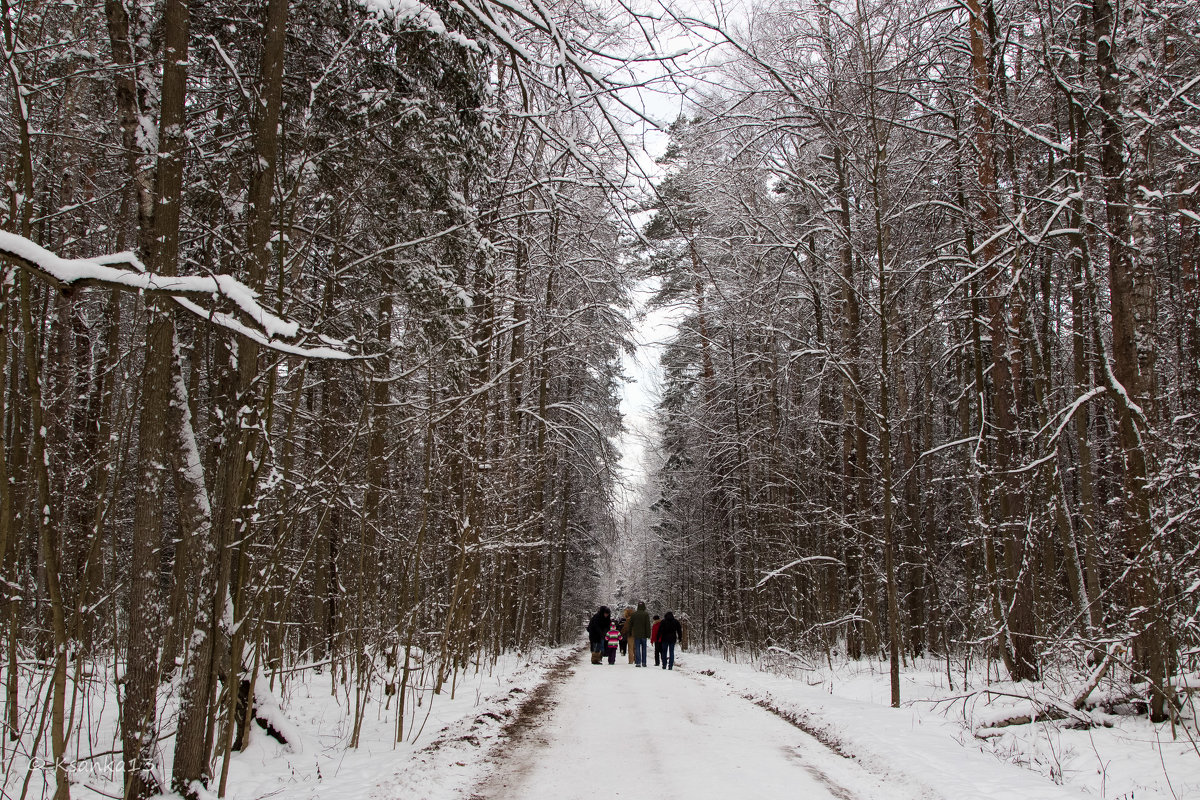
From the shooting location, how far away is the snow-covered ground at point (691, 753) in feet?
15.2

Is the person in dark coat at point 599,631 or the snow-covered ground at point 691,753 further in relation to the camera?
the person in dark coat at point 599,631

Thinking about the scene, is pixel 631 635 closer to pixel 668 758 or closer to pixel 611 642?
pixel 611 642

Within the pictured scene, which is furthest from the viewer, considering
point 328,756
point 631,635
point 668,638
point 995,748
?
point 631,635

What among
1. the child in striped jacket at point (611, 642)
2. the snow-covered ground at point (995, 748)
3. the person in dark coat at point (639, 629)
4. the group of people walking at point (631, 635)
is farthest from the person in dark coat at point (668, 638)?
the snow-covered ground at point (995, 748)

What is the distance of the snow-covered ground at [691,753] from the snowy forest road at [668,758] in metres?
0.02

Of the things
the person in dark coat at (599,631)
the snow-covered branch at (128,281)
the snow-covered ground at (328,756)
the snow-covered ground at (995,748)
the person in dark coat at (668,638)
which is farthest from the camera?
the person in dark coat at (599,631)

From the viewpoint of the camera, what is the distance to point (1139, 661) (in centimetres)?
611

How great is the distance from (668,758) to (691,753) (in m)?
0.30

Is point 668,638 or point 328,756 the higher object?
point 328,756

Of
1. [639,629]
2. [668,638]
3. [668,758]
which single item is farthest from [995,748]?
[639,629]

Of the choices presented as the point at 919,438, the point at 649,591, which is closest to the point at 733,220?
the point at 919,438

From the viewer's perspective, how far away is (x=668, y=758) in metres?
5.75

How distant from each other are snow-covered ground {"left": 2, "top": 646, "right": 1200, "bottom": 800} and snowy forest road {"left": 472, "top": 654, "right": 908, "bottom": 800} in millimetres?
22

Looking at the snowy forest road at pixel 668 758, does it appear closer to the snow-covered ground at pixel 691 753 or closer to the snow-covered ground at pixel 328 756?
the snow-covered ground at pixel 691 753
